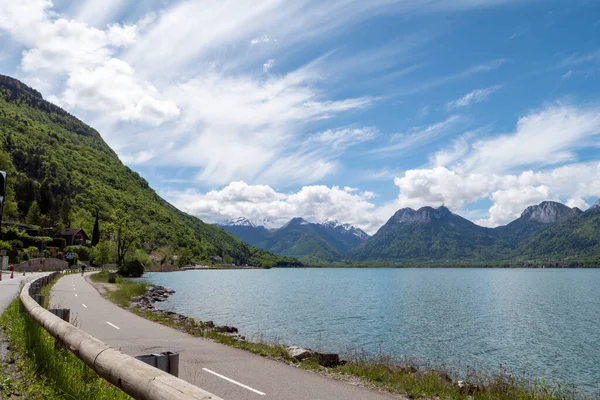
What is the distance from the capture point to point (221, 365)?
15.6 metres

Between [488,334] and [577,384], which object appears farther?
[488,334]

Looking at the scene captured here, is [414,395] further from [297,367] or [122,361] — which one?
[122,361]

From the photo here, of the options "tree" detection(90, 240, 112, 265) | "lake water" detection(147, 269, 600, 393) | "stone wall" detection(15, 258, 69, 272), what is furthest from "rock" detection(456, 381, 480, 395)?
"tree" detection(90, 240, 112, 265)

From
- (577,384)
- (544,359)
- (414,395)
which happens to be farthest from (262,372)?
(544,359)

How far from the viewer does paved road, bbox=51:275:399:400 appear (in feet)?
40.2

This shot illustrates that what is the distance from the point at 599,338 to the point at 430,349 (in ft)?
53.1

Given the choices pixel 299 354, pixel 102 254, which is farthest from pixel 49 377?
pixel 102 254

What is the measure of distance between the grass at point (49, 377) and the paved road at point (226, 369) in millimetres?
3700

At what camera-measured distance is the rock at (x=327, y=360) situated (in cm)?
1747

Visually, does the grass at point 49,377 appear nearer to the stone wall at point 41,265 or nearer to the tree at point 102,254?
the stone wall at point 41,265

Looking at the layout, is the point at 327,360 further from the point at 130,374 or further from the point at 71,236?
the point at 71,236

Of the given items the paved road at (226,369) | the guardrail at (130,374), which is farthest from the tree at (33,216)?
the guardrail at (130,374)

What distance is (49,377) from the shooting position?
30.1ft

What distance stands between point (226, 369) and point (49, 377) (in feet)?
22.1
